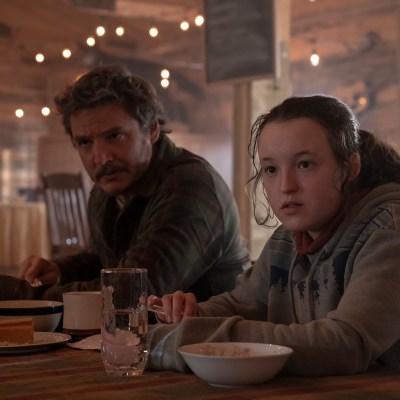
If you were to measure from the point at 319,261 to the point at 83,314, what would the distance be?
0.50 m

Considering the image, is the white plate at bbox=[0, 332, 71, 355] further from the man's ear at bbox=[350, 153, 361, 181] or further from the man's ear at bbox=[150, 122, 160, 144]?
the man's ear at bbox=[150, 122, 160, 144]

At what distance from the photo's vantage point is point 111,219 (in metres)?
2.61

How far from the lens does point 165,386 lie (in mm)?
1151

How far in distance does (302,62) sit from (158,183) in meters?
8.93

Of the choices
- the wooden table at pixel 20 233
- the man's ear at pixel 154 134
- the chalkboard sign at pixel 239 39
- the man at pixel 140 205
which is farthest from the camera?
the wooden table at pixel 20 233

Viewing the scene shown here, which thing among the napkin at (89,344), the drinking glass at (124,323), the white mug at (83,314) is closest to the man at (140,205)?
the white mug at (83,314)

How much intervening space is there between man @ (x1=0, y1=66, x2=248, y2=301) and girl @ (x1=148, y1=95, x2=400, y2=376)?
0.48 meters

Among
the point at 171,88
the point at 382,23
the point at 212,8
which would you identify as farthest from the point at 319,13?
the point at 212,8

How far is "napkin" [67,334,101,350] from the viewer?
1.52 m

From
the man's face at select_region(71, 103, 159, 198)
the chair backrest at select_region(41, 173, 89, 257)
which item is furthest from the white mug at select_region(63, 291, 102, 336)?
the chair backrest at select_region(41, 173, 89, 257)

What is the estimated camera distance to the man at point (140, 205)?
2.18m

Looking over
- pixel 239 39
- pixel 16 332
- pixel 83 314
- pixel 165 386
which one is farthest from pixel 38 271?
pixel 239 39

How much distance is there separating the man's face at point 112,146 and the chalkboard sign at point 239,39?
7.99ft

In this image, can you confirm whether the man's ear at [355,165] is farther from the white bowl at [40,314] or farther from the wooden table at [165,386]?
the white bowl at [40,314]
